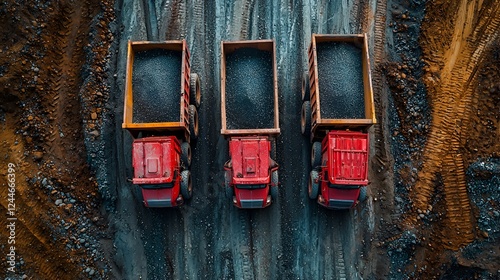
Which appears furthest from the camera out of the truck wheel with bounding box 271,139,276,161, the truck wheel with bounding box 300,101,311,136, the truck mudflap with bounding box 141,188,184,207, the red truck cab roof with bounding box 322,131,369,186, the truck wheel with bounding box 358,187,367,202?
the truck wheel with bounding box 271,139,276,161

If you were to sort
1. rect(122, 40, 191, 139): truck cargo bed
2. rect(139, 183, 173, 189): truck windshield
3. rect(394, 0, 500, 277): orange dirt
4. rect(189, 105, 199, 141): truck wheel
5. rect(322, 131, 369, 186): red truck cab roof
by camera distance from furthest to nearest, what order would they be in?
rect(189, 105, 199, 141): truck wheel < rect(394, 0, 500, 277): orange dirt < rect(122, 40, 191, 139): truck cargo bed < rect(139, 183, 173, 189): truck windshield < rect(322, 131, 369, 186): red truck cab roof

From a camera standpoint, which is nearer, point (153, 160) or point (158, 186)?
point (153, 160)

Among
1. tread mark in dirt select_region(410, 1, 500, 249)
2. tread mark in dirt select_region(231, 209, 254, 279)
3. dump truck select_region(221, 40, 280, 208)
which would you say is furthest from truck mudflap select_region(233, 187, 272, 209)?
tread mark in dirt select_region(410, 1, 500, 249)

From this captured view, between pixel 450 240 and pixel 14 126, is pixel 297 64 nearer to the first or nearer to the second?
pixel 450 240

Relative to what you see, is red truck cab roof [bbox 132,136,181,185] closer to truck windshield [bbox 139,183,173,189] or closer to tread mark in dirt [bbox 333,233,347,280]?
truck windshield [bbox 139,183,173,189]

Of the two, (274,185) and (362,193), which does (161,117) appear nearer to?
(274,185)

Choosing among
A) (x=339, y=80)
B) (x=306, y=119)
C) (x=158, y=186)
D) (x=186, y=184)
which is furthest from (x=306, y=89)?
(x=158, y=186)

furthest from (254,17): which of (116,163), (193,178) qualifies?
(116,163)
